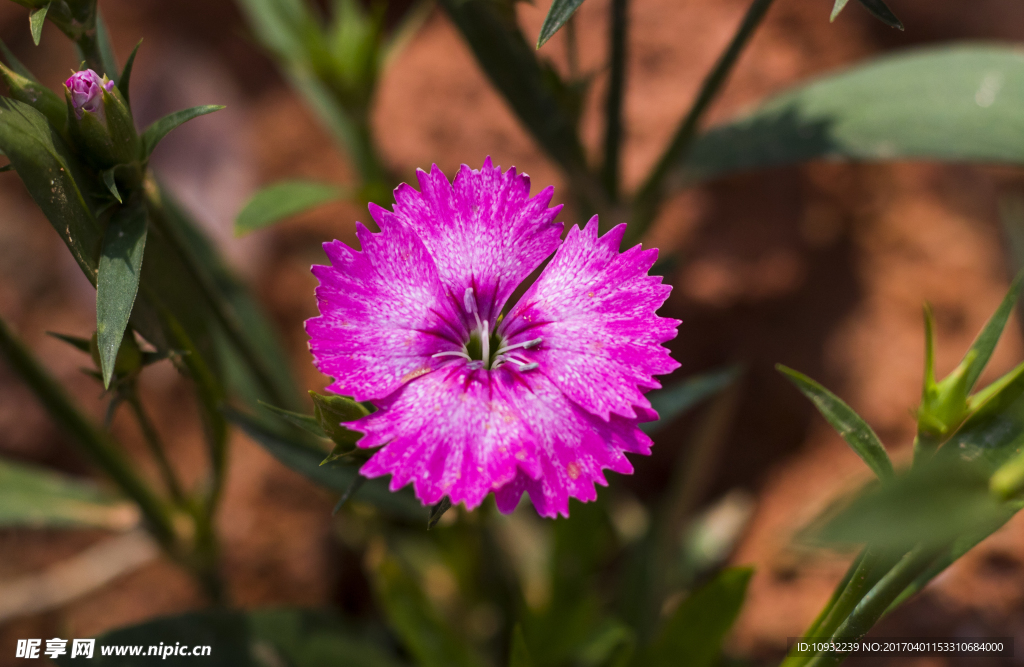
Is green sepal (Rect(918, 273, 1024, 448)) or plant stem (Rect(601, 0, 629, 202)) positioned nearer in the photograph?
green sepal (Rect(918, 273, 1024, 448))

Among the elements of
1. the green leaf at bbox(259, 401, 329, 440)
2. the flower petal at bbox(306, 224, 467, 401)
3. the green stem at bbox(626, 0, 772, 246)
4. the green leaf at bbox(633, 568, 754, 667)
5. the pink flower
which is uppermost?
the pink flower

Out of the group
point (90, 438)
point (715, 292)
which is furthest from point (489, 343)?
point (715, 292)

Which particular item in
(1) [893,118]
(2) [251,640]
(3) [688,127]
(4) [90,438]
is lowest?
Answer: (2) [251,640]

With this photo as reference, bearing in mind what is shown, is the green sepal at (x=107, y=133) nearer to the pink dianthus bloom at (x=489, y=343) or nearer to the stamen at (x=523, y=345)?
the pink dianthus bloom at (x=489, y=343)

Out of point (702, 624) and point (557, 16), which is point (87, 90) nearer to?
point (557, 16)

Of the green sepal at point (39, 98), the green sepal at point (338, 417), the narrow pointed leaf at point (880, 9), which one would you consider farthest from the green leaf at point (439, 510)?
the narrow pointed leaf at point (880, 9)

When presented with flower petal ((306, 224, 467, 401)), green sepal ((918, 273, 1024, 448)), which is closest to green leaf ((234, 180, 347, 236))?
flower petal ((306, 224, 467, 401))

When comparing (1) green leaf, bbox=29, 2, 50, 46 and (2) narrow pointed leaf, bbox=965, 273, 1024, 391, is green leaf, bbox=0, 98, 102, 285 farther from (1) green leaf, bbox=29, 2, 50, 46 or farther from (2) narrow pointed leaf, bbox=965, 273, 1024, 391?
(2) narrow pointed leaf, bbox=965, 273, 1024, 391
